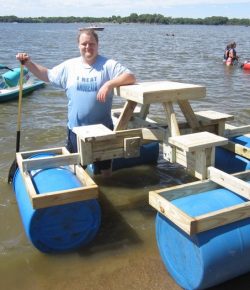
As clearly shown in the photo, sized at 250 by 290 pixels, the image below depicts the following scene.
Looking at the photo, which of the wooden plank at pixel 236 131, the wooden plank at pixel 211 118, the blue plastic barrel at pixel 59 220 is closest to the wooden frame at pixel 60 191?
the blue plastic barrel at pixel 59 220

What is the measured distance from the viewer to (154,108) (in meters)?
11.4

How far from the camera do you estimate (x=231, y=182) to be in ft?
12.5

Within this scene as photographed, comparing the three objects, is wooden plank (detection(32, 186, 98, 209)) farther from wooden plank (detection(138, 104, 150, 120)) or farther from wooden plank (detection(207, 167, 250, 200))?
wooden plank (detection(138, 104, 150, 120))

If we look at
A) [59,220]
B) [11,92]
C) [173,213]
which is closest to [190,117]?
[173,213]

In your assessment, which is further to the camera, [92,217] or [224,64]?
[224,64]

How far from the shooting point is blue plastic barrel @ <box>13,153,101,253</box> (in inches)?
162

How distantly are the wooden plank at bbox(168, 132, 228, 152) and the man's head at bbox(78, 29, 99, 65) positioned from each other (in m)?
1.42

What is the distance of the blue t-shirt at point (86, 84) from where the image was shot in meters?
5.01

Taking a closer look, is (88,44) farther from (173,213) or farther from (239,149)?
(173,213)

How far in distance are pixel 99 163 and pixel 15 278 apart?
1915 mm

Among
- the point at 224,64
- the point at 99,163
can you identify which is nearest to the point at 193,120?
the point at 99,163

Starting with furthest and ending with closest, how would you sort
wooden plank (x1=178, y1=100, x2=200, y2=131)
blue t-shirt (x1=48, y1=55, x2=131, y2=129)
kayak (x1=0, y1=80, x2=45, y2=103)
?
kayak (x1=0, y1=80, x2=45, y2=103), wooden plank (x1=178, y1=100, x2=200, y2=131), blue t-shirt (x1=48, y1=55, x2=131, y2=129)

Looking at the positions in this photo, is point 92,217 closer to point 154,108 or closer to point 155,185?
point 155,185

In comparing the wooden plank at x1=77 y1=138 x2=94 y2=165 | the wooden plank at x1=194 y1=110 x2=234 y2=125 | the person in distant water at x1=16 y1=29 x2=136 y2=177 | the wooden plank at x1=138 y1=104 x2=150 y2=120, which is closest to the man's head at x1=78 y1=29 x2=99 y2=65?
the person in distant water at x1=16 y1=29 x2=136 y2=177
